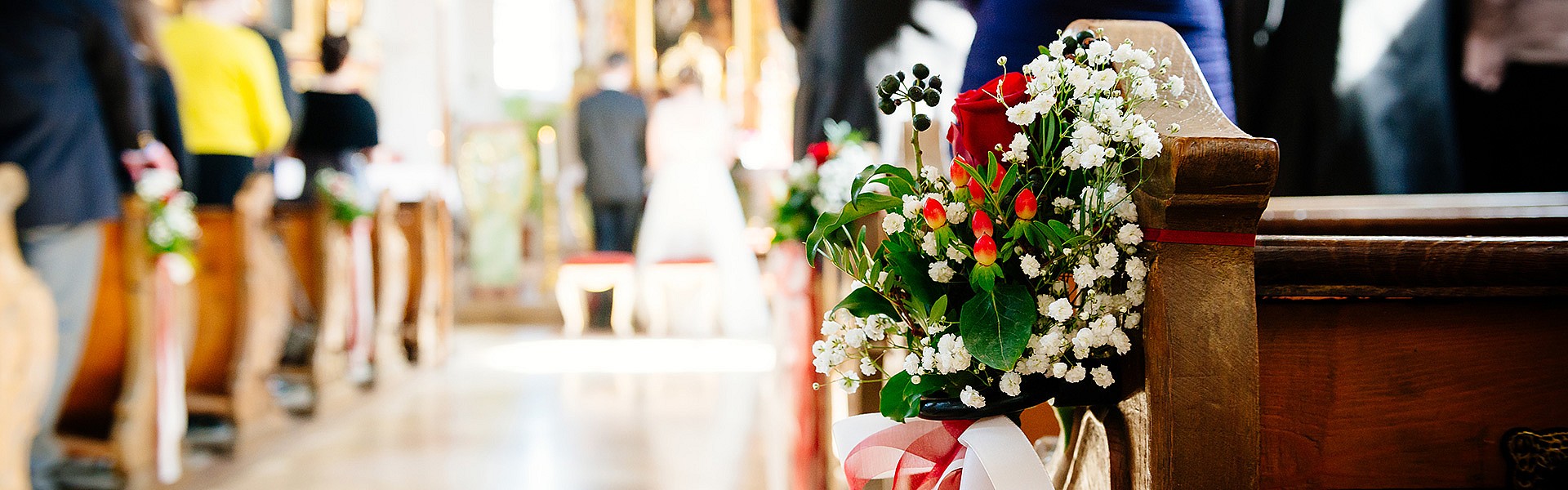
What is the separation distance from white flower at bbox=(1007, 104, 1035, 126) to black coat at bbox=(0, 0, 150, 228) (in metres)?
2.87

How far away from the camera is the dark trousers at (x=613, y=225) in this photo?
665 cm

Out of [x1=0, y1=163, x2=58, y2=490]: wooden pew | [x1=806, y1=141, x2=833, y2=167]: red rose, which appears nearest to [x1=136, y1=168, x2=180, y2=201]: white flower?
[x1=0, y1=163, x2=58, y2=490]: wooden pew

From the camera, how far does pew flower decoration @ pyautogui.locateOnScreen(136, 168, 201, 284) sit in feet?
9.16

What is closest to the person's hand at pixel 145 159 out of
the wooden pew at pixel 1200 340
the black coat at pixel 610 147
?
the wooden pew at pixel 1200 340

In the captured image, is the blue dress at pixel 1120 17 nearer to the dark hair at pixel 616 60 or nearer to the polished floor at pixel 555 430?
the polished floor at pixel 555 430

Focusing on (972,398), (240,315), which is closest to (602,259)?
(240,315)

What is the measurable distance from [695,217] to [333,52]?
2325mm

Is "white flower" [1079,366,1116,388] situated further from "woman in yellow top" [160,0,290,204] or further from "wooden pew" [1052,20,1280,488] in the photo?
"woman in yellow top" [160,0,290,204]

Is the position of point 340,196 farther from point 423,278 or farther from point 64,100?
point 64,100

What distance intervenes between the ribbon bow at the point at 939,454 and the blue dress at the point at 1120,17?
0.47 m

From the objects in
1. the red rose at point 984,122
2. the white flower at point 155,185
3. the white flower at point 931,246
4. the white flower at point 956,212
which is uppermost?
the red rose at point 984,122

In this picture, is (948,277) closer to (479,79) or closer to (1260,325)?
(1260,325)

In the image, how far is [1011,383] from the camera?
739mm

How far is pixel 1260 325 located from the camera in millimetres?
818
